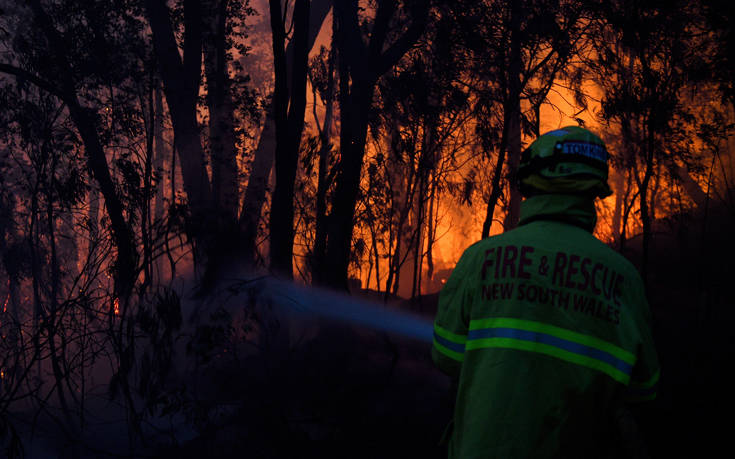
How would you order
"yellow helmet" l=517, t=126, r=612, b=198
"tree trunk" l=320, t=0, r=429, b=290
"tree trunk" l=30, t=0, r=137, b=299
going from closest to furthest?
"yellow helmet" l=517, t=126, r=612, b=198, "tree trunk" l=30, t=0, r=137, b=299, "tree trunk" l=320, t=0, r=429, b=290

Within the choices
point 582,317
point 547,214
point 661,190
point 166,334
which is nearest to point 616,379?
point 582,317

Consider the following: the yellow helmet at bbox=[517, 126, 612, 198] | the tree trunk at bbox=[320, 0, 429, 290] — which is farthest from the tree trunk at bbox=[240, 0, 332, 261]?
the yellow helmet at bbox=[517, 126, 612, 198]

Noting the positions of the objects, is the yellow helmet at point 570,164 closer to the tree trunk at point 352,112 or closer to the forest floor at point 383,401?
the forest floor at point 383,401

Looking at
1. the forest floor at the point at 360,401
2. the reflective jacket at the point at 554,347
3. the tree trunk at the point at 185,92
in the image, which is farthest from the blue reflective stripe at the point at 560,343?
the tree trunk at the point at 185,92

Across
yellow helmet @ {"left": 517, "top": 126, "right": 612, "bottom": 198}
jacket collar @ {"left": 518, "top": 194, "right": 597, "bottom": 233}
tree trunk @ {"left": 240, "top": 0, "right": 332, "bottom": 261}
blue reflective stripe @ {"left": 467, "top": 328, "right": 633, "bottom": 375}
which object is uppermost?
tree trunk @ {"left": 240, "top": 0, "right": 332, "bottom": 261}

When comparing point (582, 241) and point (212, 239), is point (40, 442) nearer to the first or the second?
point (212, 239)

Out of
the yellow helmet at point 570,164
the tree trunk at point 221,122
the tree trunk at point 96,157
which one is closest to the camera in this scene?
the yellow helmet at point 570,164

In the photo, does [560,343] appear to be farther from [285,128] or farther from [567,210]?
[285,128]

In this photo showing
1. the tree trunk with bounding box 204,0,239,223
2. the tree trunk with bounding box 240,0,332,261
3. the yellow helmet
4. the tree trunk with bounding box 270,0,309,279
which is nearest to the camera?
the yellow helmet

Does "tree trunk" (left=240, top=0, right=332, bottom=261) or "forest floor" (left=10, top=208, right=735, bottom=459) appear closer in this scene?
"forest floor" (left=10, top=208, right=735, bottom=459)

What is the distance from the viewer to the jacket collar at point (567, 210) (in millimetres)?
1743

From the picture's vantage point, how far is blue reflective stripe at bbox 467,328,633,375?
5.19ft

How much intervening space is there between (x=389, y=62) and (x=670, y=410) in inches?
283

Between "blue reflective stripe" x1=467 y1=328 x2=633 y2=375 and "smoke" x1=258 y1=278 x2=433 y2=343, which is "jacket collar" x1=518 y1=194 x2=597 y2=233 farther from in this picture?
"smoke" x1=258 y1=278 x2=433 y2=343
